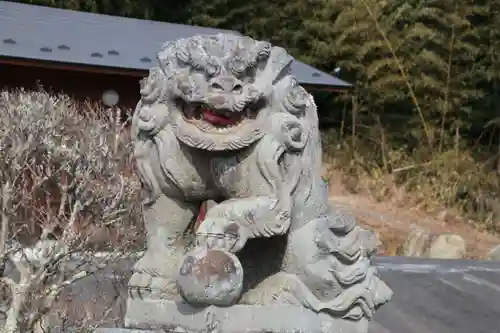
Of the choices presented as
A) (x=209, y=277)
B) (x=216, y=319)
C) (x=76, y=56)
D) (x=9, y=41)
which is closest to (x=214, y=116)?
(x=209, y=277)

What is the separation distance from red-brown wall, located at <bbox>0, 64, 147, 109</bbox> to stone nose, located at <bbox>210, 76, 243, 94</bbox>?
13.5ft

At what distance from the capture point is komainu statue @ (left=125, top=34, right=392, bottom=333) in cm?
182

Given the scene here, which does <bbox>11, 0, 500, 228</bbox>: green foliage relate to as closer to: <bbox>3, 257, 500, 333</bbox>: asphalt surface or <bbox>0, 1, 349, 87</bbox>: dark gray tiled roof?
<bbox>0, 1, 349, 87</bbox>: dark gray tiled roof

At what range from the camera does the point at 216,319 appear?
183 cm

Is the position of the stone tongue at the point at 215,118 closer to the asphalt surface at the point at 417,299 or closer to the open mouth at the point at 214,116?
the open mouth at the point at 214,116

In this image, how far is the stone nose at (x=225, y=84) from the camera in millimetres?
1801

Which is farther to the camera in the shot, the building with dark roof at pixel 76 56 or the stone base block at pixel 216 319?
the building with dark roof at pixel 76 56

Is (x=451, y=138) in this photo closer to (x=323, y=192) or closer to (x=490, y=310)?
(x=490, y=310)

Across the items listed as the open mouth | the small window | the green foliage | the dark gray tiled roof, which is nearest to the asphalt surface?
the open mouth

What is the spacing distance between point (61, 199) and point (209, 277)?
2053mm

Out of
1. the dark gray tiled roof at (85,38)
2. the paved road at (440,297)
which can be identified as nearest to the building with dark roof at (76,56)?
the dark gray tiled roof at (85,38)

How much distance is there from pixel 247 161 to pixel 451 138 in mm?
7525

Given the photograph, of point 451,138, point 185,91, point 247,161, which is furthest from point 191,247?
point 451,138

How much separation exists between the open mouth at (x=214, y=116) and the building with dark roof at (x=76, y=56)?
3752mm
